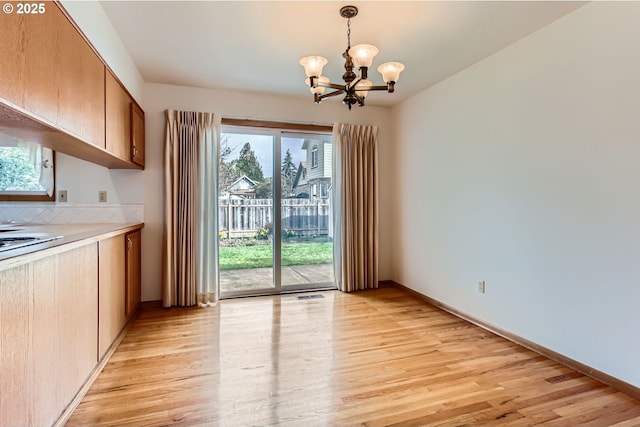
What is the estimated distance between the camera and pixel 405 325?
10.7ft

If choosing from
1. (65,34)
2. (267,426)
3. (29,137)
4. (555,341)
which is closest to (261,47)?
(65,34)

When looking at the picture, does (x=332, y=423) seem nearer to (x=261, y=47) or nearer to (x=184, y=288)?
(x=184, y=288)

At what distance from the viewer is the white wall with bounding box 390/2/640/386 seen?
83.4 inches

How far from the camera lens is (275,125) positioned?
4230 millimetres

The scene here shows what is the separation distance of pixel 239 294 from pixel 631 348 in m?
3.77

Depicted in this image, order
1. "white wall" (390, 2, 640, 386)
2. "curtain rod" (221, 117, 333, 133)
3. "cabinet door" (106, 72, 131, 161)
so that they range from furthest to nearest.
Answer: "curtain rod" (221, 117, 333, 133)
"cabinet door" (106, 72, 131, 161)
"white wall" (390, 2, 640, 386)

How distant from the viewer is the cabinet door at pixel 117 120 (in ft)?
8.20

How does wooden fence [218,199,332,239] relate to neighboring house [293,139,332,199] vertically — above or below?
below

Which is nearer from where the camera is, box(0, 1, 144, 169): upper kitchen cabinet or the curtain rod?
box(0, 1, 144, 169): upper kitchen cabinet

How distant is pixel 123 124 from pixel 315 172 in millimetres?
2389

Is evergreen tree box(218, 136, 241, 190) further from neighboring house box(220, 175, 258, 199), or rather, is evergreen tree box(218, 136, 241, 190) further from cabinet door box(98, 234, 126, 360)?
cabinet door box(98, 234, 126, 360)

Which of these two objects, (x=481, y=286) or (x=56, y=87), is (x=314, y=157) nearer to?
(x=481, y=286)

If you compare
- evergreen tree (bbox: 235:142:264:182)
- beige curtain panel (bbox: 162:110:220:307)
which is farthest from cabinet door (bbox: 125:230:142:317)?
evergreen tree (bbox: 235:142:264:182)

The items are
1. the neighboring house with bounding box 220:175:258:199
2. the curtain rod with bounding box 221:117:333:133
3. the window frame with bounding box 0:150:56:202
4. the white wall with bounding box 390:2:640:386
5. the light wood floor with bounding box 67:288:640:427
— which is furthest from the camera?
the neighboring house with bounding box 220:175:258:199
